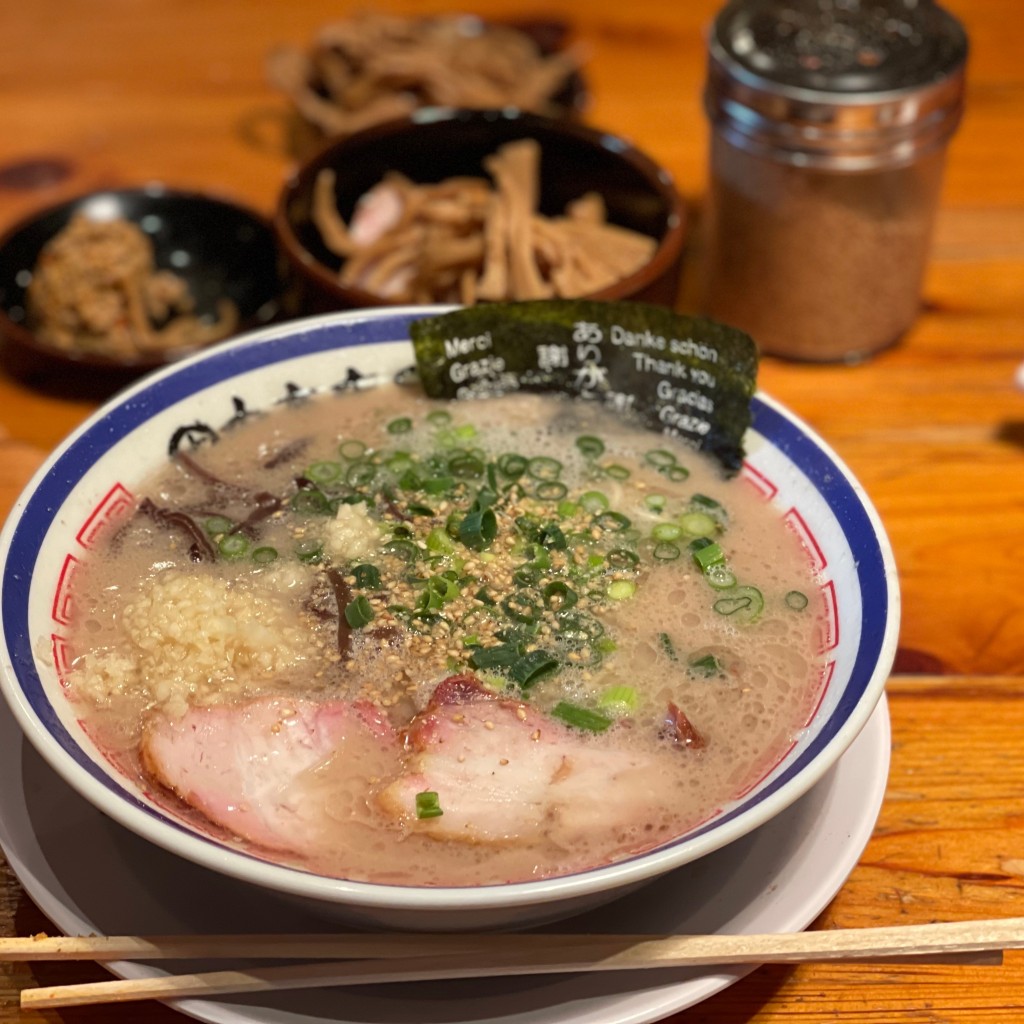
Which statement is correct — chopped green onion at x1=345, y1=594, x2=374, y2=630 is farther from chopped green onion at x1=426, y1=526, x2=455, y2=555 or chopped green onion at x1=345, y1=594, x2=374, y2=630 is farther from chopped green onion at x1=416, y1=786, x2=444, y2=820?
chopped green onion at x1=416, y1=786, x2=444, y2=820

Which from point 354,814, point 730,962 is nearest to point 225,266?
point 354,814

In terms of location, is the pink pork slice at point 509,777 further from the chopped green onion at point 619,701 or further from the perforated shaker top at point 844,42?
the perforated shaker top at point 844,42

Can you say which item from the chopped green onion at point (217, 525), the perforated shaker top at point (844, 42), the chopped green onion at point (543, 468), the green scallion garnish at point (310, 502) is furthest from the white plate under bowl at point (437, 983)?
the perforated shaker top at point (844, 42)

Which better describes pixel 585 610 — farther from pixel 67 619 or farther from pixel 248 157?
pixel 248 157

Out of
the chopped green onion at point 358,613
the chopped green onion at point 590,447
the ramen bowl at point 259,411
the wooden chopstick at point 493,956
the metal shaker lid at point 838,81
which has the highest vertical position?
the metal shaker lid at point 838,81

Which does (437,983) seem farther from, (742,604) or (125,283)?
(125,283)

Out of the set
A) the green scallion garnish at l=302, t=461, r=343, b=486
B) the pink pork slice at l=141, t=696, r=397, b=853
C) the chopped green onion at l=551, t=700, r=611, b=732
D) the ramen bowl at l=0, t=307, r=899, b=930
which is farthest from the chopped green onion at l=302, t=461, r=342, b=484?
the chopped green onion at l=551, t=700, r=611, b=732
